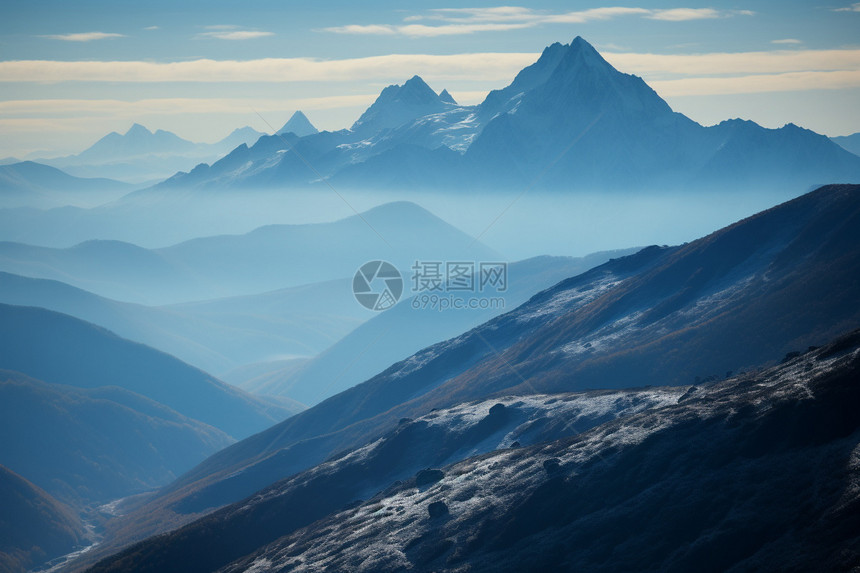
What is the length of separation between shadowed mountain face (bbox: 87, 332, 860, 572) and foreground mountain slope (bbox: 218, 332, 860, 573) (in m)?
0.16

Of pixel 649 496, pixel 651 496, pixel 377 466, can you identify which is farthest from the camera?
pixel 377 466

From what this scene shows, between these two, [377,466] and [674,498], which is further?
[377,466]

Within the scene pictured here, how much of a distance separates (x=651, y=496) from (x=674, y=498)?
2.65m

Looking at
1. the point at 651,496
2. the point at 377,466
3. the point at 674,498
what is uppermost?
the point at 377,466

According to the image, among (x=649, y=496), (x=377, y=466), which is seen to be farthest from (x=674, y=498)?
(x=377, y=466)

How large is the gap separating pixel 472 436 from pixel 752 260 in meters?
97.7

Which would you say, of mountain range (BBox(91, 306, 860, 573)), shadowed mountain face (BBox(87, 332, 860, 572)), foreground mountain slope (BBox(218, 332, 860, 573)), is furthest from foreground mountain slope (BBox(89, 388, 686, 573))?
foreground mountain slope (BBox(218, 332, 860, 573))

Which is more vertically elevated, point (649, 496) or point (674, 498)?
point (649, 496)

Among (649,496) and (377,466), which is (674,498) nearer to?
(649,496)

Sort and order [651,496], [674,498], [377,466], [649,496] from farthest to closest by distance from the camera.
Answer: [377,466] → [649,496] → [651,496] → [674,498]

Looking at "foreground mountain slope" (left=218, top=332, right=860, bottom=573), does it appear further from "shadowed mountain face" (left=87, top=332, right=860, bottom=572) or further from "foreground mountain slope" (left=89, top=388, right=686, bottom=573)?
"foreground mountain slope" (left=89, top=388, right=686, bottom=573)

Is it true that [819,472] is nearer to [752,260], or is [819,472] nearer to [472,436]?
[472,436]

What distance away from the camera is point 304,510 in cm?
13962

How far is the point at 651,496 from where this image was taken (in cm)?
7431
